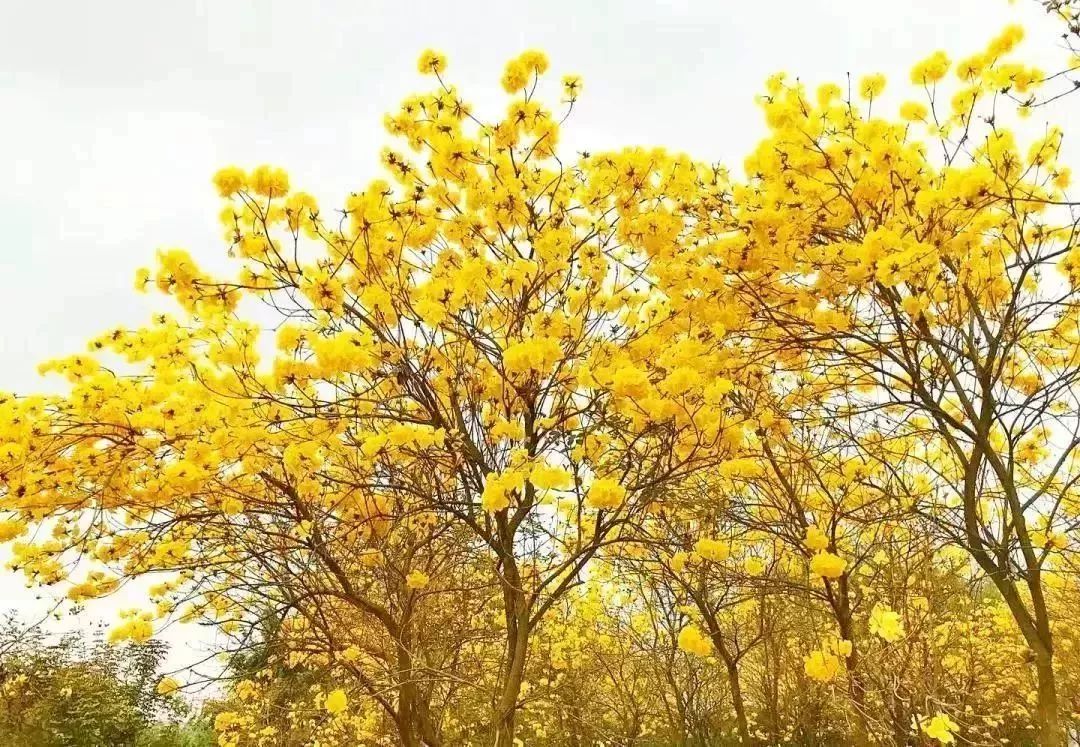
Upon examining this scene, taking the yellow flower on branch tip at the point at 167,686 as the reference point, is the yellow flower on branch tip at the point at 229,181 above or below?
above

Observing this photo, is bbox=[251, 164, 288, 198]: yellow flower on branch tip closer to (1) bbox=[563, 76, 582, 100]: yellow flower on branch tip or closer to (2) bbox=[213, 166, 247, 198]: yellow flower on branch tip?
(2) bbox=[213, 166, 247, 198]: yellow flower on branch tip

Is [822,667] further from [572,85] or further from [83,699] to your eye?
[83,699]

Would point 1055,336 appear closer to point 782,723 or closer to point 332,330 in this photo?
point 332,330

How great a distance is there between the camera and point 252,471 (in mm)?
3895

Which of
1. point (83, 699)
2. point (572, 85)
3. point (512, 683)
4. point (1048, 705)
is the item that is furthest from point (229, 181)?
point (83, 699)

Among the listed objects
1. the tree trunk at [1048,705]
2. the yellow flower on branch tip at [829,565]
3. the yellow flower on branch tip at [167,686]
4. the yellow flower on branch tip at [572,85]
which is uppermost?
the yellow flower on branch tip at [572,85]

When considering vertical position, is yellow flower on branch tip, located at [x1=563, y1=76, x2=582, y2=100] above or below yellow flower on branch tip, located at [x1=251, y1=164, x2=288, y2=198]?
above

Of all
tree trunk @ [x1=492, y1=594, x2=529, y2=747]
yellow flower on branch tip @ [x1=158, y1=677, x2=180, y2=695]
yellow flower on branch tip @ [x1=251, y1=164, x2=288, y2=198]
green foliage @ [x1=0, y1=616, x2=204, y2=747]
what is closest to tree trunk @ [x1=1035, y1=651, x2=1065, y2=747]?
tree trunk @ [x1=492, y1=594, x2=529, y2=747]

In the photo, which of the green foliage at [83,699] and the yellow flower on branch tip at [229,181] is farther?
the green foliage at [83,699]

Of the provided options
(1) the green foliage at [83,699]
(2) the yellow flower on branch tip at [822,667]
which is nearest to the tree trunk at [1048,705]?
(2) the yellow flower on branch tip at [822,667]

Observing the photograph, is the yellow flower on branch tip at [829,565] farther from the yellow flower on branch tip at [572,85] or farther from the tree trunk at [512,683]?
the yellow flower on branch tip at [572,85]

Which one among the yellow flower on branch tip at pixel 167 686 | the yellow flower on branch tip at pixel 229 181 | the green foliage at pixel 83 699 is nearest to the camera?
the yellow flower on branch tip at pixel 229 181

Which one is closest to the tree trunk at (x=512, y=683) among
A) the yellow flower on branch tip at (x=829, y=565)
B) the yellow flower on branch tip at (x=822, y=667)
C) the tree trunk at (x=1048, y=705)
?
the yellow flower on branch tip at (x=822, y=667)

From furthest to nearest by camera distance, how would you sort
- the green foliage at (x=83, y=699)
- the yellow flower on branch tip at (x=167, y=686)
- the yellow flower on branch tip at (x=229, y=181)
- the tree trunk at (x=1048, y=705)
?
the green foliage at (x=83, y=699)
the yellow flower on branch tip at (x=167, y=686)
the tree trunk at (x=1048, y=705)
the yellow flower on branch tip at (x=229, y=181)
